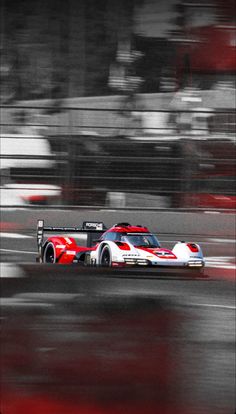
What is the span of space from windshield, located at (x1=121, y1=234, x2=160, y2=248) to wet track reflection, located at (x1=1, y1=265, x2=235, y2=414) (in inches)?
5.9

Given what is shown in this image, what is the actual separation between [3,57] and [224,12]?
20 centimetres

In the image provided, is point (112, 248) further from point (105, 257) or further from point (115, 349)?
point (115, 349)

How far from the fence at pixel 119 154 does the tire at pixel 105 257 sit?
0.07 m

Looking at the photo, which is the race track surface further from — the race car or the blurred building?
the blurred building

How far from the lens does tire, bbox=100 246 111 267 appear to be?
536mm

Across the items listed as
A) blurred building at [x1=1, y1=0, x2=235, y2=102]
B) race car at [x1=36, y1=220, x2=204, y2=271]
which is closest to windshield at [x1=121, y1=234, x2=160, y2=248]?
race car at [x1=36, y1=220, x2=204, y2=271]

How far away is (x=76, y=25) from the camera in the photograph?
0.46 m

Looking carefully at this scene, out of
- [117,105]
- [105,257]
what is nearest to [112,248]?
[105,257]

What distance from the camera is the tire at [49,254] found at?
54 cm

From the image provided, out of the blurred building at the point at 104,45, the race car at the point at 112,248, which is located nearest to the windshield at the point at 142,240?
the race car at the point at 112,248

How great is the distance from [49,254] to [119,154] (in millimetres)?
139

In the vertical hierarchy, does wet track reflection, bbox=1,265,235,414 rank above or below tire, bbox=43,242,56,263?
below

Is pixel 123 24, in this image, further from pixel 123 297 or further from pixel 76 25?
pixel 123 297

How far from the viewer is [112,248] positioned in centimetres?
53
